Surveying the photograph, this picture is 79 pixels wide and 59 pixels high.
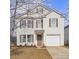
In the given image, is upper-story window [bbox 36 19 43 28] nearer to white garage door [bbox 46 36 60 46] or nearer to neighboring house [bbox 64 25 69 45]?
→ white garage door [bbox 46 36 60 46]

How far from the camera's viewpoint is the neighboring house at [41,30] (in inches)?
88.2

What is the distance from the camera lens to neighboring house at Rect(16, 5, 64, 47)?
2240 millimetres

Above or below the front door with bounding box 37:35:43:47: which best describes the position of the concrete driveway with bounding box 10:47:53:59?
below

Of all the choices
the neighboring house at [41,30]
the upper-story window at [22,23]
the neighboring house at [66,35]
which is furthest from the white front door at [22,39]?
the neighboring house at [66,35]

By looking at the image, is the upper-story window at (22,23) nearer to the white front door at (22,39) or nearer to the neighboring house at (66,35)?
the white front door at (22,39)

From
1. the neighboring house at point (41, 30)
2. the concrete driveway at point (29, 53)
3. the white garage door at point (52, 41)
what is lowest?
the concrete driveway at point (29, 53)

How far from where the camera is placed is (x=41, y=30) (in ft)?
7.36

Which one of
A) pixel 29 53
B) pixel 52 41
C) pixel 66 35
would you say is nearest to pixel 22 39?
pixel 29 53

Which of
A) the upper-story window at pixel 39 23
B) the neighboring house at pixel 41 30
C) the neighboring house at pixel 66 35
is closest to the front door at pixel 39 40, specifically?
the neighboring house at pixel 41 30

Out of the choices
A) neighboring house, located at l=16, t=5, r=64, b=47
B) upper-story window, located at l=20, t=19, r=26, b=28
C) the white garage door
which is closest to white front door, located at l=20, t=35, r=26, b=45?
neighboring house, located at l=16, t=5, r=64, b=47

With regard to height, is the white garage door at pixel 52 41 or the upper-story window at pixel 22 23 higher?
the upper-story window at pixel 22 23

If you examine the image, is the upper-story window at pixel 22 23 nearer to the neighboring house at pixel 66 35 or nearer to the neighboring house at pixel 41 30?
the neighboring house at pixel 41 30
